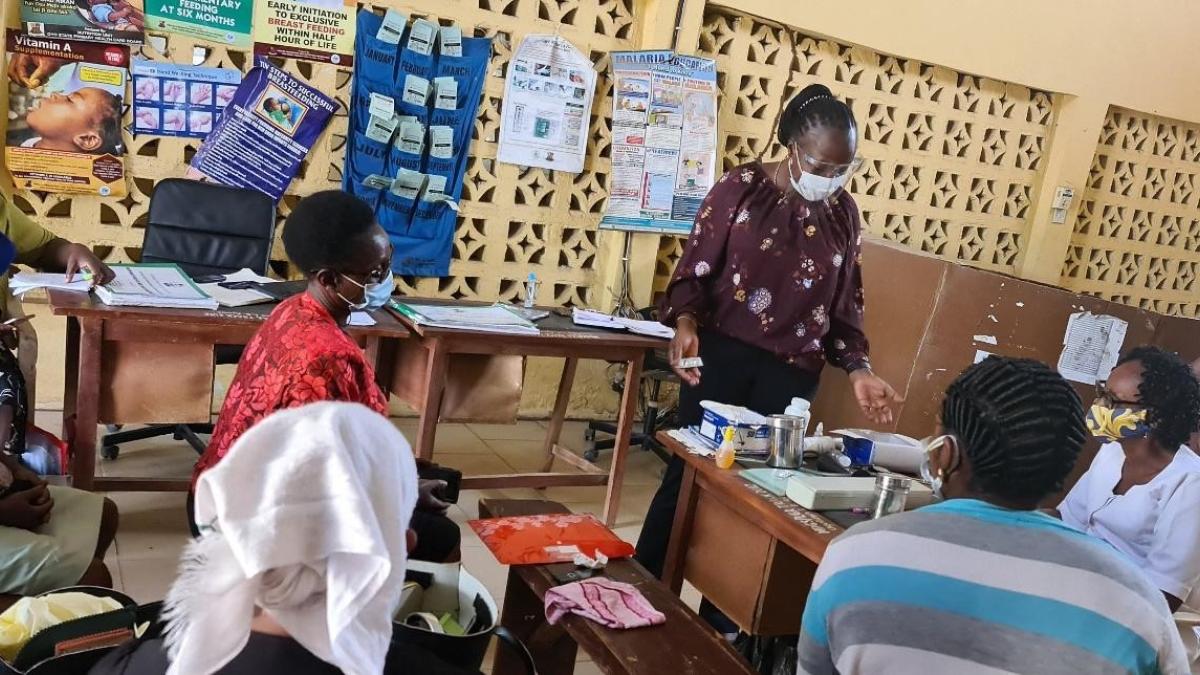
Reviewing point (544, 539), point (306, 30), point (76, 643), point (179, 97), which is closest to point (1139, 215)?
point (306, 30)

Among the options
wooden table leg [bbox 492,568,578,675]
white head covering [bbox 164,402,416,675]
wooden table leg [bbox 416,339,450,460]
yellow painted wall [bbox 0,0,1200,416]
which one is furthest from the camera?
yellow painted wall [bbox 0,0,1200,416]

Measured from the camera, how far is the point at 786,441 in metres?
2.47

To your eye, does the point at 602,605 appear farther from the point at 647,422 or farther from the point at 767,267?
the point at 647,422

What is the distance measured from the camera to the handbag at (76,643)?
59.6 inches

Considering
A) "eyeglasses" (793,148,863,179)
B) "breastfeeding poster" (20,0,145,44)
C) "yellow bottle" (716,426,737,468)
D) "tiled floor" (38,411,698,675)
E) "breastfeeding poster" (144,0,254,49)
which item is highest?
"breastfeeding poster" (144,0,254,49)

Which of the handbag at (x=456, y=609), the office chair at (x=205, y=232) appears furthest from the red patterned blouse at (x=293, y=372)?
the office chair at (x=205, y=232)

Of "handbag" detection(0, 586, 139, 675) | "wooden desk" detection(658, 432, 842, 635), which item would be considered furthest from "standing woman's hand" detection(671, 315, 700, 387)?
"handbag" detection(0, 586, 139, 675)

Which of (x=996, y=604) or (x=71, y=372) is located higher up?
(x=996, y=604)

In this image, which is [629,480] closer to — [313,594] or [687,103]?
[687,103]

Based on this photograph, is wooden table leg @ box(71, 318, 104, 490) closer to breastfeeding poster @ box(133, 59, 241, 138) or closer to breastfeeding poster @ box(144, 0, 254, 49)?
breastfeeding poster @ box(133, 59, 241, 138)

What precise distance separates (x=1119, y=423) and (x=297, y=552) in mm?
2207

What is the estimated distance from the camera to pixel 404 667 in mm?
1409

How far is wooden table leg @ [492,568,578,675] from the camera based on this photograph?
7.77 feet

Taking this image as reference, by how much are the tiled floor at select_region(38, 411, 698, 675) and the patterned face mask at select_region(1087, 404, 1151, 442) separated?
1525mm
